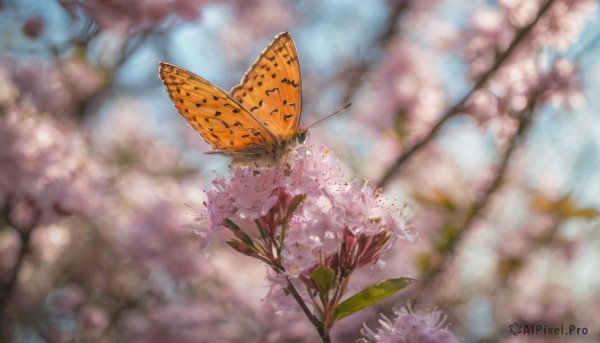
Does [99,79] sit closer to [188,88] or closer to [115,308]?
[115,308]

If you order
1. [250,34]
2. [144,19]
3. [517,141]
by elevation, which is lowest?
[517,141]

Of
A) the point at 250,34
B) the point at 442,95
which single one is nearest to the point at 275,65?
the point at 442,95

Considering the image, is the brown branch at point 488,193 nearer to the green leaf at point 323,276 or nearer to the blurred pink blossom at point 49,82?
the green leaf at point 323,276

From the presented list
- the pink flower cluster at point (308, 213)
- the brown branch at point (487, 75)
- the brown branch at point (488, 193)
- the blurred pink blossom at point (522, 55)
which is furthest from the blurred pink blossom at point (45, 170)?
the blurred pink blossom at point (522, 55)

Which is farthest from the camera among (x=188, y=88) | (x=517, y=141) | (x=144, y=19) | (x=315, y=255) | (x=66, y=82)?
(x=66, y=82)

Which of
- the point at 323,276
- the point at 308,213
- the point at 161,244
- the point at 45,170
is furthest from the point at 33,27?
the point at 323,276

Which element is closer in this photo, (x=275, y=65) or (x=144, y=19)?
(x=275, y=65)

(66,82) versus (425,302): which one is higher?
(66,82)
